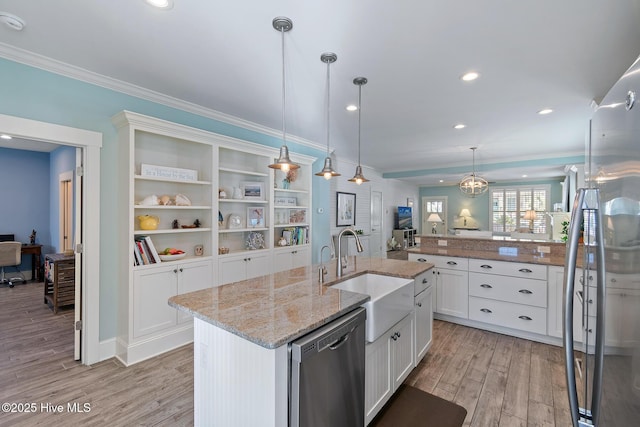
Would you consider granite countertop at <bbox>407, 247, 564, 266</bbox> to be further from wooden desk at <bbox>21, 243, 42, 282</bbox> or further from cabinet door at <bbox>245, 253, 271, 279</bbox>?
wooden desk at <bbox>21, 243, 42, 282</bbox>

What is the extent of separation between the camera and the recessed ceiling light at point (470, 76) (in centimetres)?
257

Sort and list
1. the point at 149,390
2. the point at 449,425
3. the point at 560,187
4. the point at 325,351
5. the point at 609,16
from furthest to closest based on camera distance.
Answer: the point at 560,187
the point at 149,390
the point at 449,425
the point at 609,16
the point at 325,351

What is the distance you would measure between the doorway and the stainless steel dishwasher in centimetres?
990

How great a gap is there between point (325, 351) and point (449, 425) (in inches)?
51.0

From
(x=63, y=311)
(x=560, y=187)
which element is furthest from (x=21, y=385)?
(x=560, y=187)

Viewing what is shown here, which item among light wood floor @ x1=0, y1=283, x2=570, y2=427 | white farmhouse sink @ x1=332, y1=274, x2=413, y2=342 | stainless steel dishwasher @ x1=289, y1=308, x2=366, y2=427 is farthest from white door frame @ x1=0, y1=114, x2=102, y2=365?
stainless steel dishwasher @ x1=289, y1=308, x2=366, y2=427

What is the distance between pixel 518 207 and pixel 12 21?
1173 cm

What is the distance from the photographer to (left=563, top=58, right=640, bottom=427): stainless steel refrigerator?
2.30ft

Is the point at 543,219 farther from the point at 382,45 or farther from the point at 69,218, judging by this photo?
the point at 69,218

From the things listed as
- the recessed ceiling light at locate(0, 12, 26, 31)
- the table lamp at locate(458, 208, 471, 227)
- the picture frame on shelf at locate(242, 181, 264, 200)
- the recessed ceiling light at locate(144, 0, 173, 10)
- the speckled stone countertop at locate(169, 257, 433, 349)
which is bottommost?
the speckled stone countertop at locate(169, 257, 433, 349)

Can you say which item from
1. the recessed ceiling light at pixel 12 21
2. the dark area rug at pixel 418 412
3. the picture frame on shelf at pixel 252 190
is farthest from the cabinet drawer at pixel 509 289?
the recessed ceiling light at pixel 12 21

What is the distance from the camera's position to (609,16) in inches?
70.5

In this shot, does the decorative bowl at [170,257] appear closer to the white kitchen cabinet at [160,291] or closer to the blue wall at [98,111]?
the white kitchen cabinet at [160,291]

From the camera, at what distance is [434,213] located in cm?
1105
